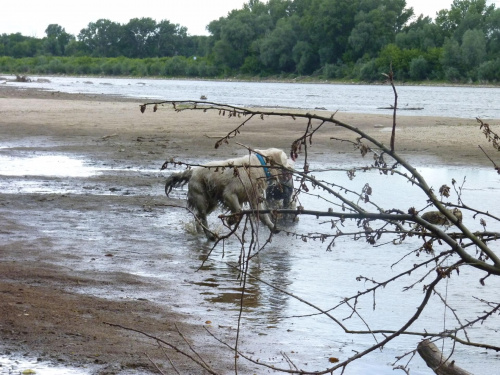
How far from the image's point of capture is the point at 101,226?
11109 mm

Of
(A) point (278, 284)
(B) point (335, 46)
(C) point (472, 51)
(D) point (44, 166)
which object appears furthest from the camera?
(B) point (335, 46)

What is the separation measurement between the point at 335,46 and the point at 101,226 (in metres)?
120

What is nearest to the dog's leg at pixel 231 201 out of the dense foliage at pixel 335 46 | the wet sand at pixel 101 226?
the wet sand at pixel 101 226

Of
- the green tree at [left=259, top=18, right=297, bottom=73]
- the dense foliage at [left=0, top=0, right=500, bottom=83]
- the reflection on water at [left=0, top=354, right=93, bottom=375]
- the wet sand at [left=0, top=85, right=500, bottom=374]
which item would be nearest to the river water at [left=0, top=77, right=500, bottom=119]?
Result: the wet sand at [left=0, top=85, right=500, bottom=374]

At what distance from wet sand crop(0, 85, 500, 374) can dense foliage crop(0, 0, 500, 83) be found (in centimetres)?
7003

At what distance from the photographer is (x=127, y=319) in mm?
6520

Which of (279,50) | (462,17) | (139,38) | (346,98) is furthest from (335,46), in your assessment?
(139,38)

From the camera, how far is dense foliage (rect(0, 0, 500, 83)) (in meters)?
105

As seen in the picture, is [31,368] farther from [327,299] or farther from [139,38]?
[139,38]

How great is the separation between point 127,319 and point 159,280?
5.24 ft

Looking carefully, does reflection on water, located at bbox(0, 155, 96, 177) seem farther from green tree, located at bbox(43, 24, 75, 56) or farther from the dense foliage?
green tree, located at bbox(43, 24, 75, 56)

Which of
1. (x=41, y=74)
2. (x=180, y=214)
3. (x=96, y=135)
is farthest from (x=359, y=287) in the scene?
(x=41, y=74)

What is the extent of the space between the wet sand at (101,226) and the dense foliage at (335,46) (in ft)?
230

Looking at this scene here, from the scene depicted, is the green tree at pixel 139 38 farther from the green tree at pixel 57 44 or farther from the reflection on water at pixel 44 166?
the reflection on water at pixel 44 166
